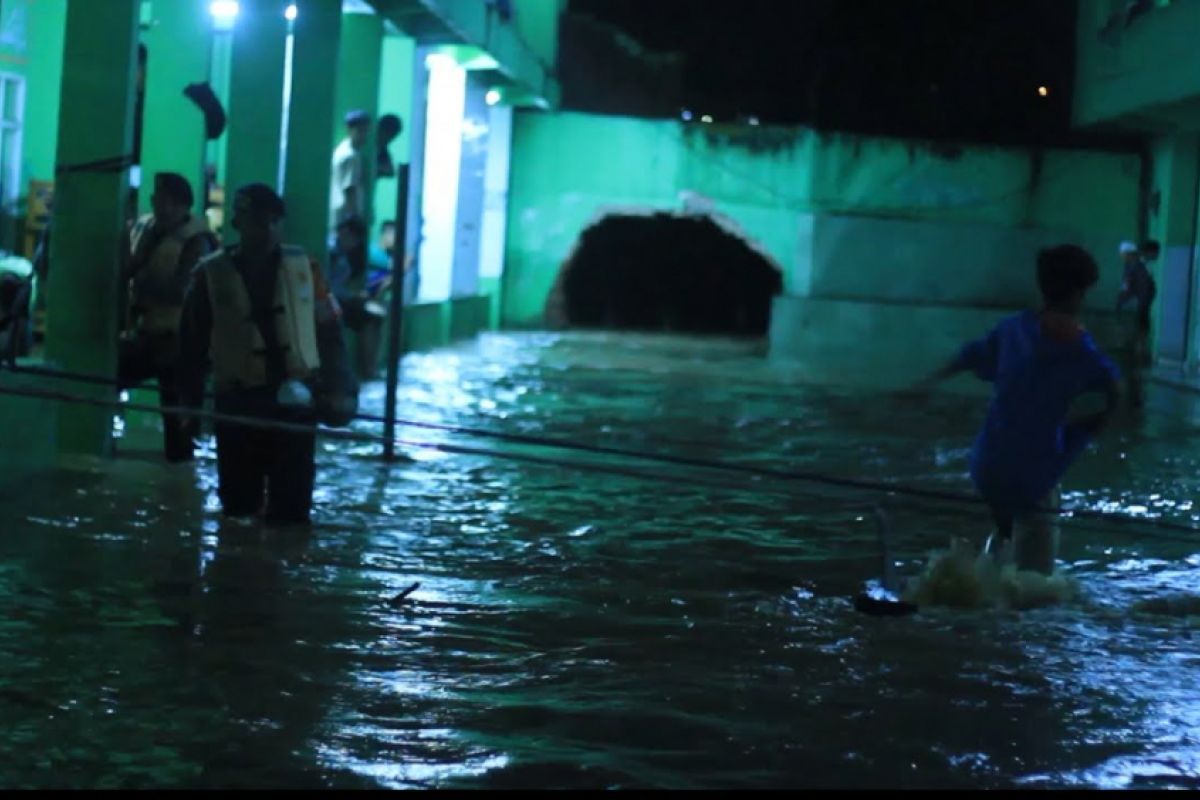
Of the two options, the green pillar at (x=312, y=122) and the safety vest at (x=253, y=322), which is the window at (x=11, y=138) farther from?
the safety vest at (x=253, y=322)

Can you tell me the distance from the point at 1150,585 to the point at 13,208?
13.3 meters

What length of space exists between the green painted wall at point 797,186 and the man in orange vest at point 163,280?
18018mm

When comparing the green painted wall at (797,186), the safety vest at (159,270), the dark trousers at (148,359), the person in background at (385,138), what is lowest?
the dark trousers at (148,359)

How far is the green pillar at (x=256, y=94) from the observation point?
1367 cm

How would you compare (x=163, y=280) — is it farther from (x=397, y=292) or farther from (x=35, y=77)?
(x=35, y=77)

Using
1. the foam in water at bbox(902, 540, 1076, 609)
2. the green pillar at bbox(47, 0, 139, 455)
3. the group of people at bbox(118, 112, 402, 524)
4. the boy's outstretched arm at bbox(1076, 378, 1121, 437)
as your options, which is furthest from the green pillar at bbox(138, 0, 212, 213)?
the boy's outstretched arm at bbox(1076, 378, 1121, 437)

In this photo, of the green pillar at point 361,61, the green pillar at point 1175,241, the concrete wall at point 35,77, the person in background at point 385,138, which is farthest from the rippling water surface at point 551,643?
the green pillar at point 1175,241

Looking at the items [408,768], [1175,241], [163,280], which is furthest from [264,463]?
[1175,241]

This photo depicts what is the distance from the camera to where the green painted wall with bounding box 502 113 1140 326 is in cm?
2964

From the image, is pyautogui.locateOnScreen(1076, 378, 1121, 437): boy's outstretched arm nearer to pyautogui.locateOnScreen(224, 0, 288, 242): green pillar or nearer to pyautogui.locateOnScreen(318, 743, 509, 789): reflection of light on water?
pyautogui.locateOnScreen(318, 743, 509, 789): reflection of light on water

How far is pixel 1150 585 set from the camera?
370 inches

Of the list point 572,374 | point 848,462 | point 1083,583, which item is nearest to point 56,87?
point 572,374

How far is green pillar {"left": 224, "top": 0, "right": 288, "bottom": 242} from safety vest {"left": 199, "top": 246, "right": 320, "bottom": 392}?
437 cm

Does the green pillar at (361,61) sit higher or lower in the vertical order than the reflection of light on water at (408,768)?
higher
